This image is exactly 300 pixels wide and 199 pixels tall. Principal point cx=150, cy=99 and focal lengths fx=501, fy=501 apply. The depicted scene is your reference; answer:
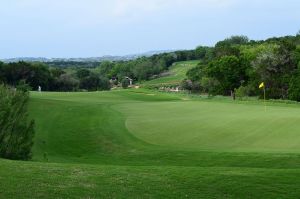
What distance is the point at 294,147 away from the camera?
67.3 ft

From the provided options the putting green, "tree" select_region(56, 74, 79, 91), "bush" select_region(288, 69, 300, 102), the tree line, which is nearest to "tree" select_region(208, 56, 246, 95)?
"bush" select_region(288, 69, 300, 102)

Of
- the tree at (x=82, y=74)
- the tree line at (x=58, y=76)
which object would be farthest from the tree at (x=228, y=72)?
the tree at (x=82, y=74)

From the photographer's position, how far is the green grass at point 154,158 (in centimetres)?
1118

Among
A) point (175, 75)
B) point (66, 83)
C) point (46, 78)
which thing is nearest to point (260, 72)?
point (46, 78)

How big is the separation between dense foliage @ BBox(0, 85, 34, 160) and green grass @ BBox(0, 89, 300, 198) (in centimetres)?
110

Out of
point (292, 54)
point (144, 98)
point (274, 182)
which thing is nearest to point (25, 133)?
point (274, 182)

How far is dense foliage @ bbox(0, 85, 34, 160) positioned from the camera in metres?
18.1

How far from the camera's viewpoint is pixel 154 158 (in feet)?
69.8

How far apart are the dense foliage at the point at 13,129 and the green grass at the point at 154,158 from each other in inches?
43.4

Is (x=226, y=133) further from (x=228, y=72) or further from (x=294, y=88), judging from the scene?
(x=228, y=72)

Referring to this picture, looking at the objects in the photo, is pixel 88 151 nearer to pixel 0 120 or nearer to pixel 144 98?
pixel 0 120

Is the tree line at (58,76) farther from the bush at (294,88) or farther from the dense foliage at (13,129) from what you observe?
the dense foliage at (13,129)

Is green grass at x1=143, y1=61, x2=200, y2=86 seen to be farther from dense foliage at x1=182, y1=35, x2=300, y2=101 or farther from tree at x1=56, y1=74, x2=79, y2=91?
dense foliage at x1=182, y1=35, x2=300, y2=101

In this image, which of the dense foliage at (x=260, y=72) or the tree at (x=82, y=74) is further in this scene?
the tree at (x=82, y=74)
